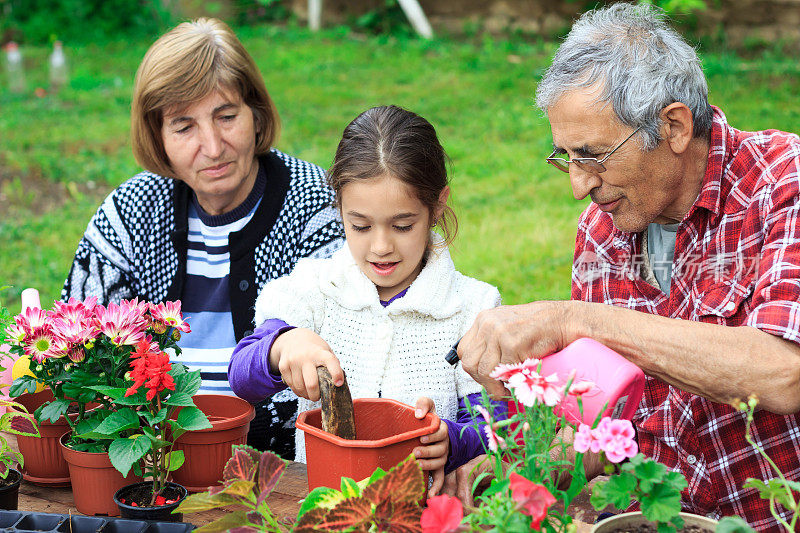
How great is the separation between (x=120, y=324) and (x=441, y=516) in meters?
0.77

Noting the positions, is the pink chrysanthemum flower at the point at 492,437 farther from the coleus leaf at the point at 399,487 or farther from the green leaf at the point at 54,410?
the green leaf at the point at 54,410

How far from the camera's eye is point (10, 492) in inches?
63.2

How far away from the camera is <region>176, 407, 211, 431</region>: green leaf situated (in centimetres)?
158

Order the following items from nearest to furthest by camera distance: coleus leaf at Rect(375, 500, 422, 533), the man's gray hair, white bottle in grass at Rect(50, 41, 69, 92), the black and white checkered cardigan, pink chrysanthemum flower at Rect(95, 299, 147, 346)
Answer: coleus leaf at Rect(375, 500, 422, 533) < pink chrysanthemum flower at Rect(95, 299, 147, 346) < the man's gray hair < the black and white checkered cardigan < white bottle in grass at Rect(50, 41, 69, 92)

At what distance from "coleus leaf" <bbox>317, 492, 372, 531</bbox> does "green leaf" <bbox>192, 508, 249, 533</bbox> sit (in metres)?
0.17

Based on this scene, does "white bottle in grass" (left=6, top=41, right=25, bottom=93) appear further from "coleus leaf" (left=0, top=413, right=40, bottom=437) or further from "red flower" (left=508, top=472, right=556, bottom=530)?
"red flower" (left=508, top=472, right=556, bottom=530)

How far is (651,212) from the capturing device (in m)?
1.93

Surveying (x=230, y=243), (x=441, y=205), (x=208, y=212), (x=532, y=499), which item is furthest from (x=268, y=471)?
(x=208, y=212)

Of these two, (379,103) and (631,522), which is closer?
(631,522)

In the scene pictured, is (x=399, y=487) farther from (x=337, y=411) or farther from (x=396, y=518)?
(x=337, y=411)

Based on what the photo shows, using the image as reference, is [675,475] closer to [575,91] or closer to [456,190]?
[575,91]

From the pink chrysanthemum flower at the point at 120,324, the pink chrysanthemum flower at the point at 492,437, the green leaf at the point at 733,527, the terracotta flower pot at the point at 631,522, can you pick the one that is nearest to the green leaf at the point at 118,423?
the pink chrysanthemum flower at the point at 120,324

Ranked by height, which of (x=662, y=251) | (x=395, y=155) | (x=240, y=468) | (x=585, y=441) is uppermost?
(x=395, y=155)

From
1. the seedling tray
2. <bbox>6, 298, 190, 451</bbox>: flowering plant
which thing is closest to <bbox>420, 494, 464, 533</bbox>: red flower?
the seedling tray
